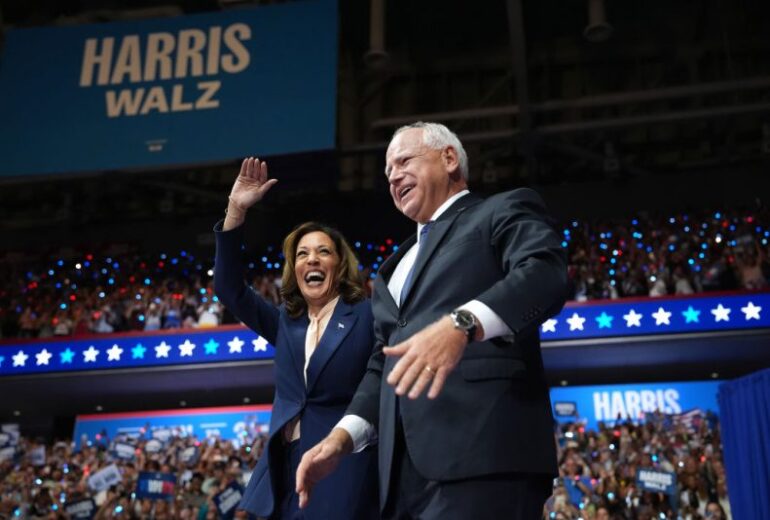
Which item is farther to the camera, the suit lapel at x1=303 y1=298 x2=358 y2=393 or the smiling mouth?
the smiling mouth

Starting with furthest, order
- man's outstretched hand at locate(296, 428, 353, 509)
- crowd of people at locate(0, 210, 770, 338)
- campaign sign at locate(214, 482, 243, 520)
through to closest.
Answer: crowd of people at locate(0, 210, 770, 338) → campaign sign at locate(214, 482, 243, 520) → man's outstretched hand at locate(296, 428, 353, 509)

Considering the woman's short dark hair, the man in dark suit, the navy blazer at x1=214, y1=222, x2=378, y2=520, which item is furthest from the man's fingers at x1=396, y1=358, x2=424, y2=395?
the woman's short dark hair

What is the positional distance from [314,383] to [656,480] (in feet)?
18.5

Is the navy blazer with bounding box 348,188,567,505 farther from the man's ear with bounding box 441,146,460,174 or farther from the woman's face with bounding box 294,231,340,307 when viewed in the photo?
the woman's face with bounding box 294,231,340,307

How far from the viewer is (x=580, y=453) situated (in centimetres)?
877

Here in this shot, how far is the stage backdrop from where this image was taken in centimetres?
1170

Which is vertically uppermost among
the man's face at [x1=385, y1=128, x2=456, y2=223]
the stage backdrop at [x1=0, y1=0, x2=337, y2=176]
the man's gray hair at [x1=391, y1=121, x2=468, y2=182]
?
the stage backdrop at [x1=0, y1=0, x2=337, y2=176]

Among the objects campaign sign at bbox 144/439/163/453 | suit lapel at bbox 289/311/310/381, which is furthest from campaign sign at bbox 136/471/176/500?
suit lapel at bbox 289/311/310/381

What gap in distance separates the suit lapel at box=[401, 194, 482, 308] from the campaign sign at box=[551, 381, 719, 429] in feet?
31.3

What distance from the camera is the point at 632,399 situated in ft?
36.3

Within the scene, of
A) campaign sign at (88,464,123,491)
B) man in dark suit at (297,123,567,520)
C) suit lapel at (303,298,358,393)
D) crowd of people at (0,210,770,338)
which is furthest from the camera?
crowd of people at (0,210,770,338)

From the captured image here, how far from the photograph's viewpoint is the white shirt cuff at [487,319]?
1.40 metres

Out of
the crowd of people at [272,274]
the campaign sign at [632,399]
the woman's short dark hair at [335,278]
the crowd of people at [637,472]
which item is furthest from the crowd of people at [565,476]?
the woman's short dark hair at [335,278]

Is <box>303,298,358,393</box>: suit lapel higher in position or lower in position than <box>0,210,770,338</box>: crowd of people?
lower
